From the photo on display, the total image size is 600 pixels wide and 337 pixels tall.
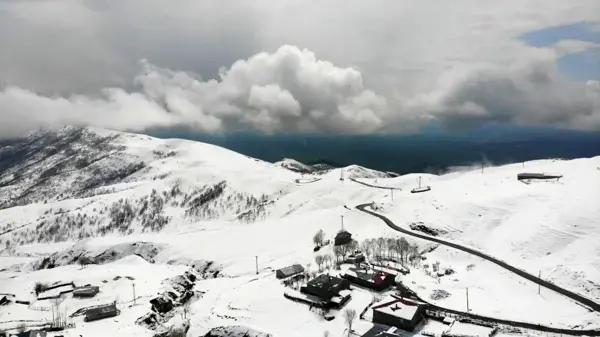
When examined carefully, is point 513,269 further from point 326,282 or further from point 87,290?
point 87,290

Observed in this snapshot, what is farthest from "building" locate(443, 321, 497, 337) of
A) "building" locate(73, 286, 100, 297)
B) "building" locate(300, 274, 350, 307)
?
"building" locate(73, 286, 100, 297)

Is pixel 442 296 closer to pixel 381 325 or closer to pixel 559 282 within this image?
pixel 381 325

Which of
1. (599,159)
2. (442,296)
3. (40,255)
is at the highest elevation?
(599,159)

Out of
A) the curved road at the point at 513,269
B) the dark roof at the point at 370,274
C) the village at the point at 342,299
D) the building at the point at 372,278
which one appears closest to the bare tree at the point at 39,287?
the village at the point at 342,299

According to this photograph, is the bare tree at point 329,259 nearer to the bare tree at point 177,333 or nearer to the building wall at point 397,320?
the building wall at point 397,320

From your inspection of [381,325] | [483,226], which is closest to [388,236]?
[483,226]

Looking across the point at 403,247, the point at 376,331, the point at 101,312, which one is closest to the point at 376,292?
the point at 376,331
